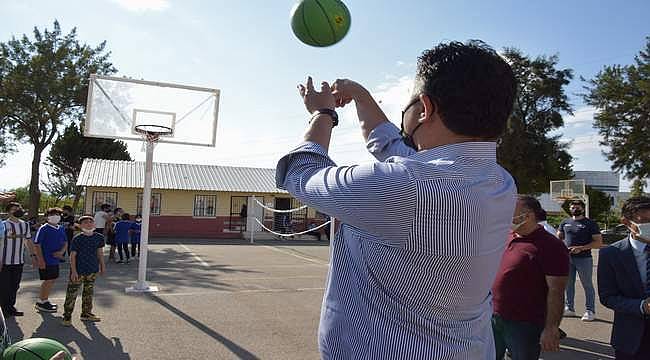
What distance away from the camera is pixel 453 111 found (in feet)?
4.79

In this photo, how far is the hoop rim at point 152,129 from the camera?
10937mm

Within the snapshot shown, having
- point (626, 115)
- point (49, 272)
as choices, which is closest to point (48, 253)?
point (49, 272)

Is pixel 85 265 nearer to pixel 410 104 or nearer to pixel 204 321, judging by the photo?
pixel 204 321

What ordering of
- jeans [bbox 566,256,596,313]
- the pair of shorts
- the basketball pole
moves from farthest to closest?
the basketball pole, jeans [bbox 566,256,596,313], the pair of shorts

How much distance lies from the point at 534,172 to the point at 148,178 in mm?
34890

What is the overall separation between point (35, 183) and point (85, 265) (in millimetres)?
26053

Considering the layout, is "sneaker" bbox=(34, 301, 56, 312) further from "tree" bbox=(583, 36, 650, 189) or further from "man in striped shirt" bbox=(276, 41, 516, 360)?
"tree" bbox=(583, 36, 650, 189)

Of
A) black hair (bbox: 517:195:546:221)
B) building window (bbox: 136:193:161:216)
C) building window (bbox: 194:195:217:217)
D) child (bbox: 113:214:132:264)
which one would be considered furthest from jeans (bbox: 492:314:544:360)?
building window (bbox: 136:193:161:216)

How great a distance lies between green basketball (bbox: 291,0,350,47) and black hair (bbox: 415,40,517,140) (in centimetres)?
176

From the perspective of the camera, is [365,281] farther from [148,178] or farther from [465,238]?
[148,178]

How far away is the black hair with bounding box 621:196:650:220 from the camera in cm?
419

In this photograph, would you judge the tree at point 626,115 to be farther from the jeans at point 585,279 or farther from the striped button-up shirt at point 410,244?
the striped button-up shirt at point 410,244

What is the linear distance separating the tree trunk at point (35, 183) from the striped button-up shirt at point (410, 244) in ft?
108

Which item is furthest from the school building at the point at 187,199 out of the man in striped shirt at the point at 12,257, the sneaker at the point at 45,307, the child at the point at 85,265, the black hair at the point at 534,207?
the black hair at the point at 534,207
